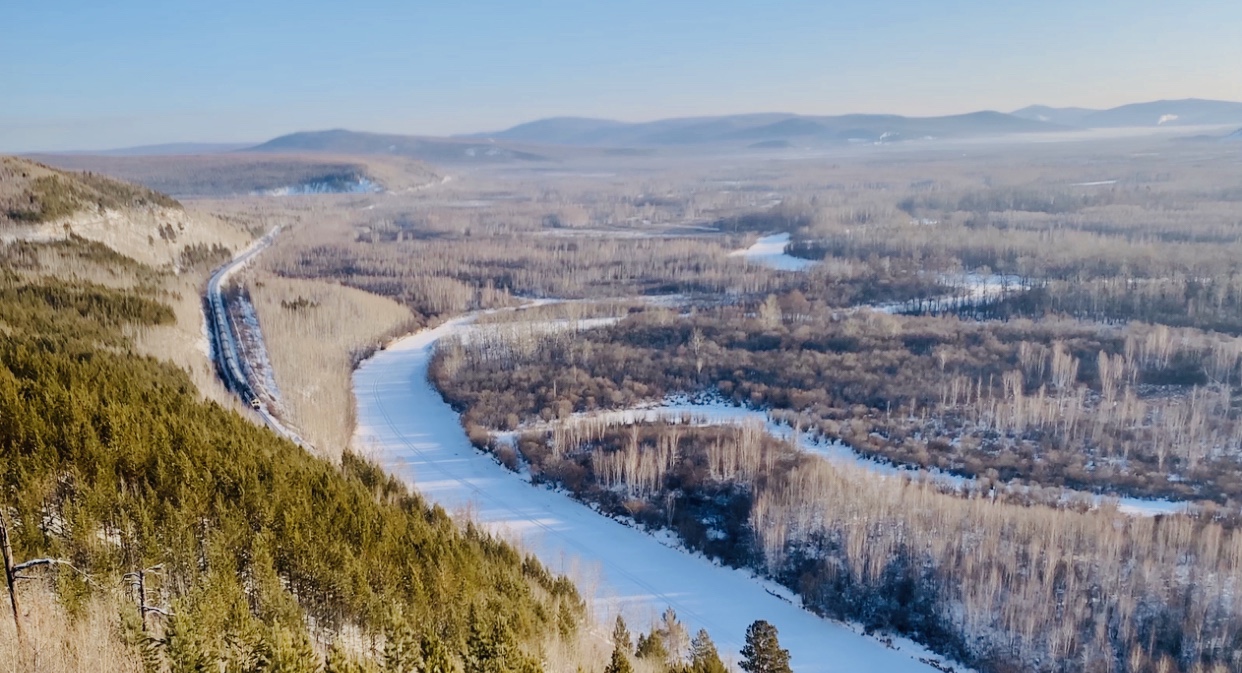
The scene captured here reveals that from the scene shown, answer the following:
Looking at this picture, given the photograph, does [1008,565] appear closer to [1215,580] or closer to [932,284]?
[1215,580]

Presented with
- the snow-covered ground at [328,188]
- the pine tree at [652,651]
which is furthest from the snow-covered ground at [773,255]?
the snow-covered ground at [328,188]

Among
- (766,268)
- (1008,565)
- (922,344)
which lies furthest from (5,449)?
(766,268)

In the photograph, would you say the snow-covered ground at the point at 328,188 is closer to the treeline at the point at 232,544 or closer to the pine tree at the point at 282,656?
the treeline at the point at 232,544

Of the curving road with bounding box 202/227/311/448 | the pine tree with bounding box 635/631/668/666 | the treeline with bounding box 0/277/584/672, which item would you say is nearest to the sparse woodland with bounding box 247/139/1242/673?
the pine tree with bounding box 635/631/668/666

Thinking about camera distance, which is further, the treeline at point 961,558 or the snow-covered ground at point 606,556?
the snow-covered ground at point 606,556

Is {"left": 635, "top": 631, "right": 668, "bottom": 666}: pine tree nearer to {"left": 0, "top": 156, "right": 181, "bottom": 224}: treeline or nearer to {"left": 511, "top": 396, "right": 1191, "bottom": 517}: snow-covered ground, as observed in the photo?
{"left": 511, "top": 396, "right": 1191, "bottom": 517}: snow-covered ground
